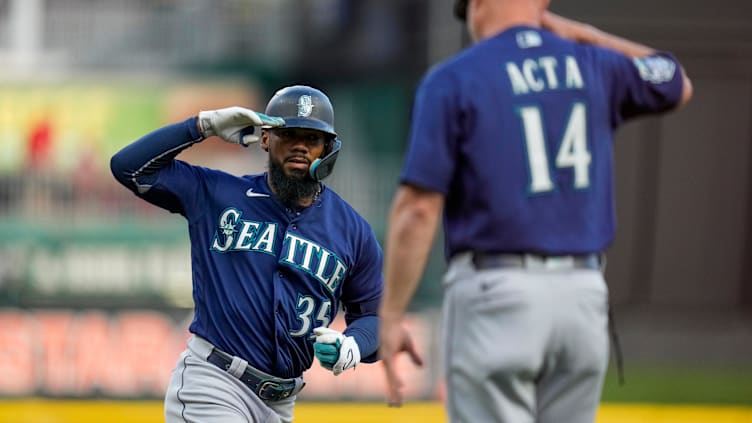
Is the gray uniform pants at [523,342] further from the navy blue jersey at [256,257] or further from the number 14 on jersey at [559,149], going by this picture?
the navy blue jersey at [256,257]

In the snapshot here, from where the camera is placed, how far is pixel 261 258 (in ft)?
16.4

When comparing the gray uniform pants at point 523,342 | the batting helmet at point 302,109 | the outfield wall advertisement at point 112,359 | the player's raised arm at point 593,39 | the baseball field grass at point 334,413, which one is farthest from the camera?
the outfield wall advertisement at point 112,359

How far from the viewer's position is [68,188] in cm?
1307

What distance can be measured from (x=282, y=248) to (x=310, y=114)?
1.65ft

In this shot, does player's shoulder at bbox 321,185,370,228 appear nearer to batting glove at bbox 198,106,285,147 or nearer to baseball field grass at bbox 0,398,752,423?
batting glove at bbox 198,106,285,147

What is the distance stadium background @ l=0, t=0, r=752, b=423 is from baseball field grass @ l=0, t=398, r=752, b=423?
0.11ft

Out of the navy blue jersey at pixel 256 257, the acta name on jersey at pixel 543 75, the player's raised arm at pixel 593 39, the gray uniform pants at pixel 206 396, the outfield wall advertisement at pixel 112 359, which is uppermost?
the player's raised arm at pixel 593 39

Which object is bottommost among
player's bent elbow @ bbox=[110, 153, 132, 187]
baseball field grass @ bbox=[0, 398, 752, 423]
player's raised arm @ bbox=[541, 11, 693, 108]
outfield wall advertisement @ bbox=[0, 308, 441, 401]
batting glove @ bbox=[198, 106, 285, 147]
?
baseball field grass @ bbox=[0, 398, 752, 423]

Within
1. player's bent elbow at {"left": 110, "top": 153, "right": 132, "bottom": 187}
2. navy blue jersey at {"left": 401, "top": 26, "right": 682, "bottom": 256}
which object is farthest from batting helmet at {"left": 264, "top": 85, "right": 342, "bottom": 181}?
navy blue jersey at {"left": 401, "top": 26, "right": 682, "bottom": 256}

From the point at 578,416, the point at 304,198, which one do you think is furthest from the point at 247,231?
the point at 578,416

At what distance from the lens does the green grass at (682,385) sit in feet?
41.5

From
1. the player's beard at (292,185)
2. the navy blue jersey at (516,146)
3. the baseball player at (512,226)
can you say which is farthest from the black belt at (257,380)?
the navy blue jersey at (516,146)

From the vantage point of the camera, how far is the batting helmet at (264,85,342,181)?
5023mm

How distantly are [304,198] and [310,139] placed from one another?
0.74ft
